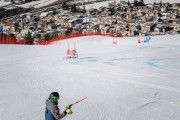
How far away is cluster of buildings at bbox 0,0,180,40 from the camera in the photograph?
351 ft

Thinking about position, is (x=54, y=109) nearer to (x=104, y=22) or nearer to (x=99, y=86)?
(x=99, y=86)

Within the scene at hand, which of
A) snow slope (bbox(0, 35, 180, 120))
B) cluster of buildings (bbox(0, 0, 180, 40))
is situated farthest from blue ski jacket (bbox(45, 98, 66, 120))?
cluster of buildings (bbox(0, 0, 180, 40))

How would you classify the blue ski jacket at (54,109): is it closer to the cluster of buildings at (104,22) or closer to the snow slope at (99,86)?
the snow slope at (99,86)

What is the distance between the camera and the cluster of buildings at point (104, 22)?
351ft

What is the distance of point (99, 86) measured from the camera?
16141 mm

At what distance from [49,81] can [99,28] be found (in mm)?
96681

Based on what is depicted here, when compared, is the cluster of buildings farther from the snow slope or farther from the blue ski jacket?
the blue ski jacket

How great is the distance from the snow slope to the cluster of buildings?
77951 millimetres

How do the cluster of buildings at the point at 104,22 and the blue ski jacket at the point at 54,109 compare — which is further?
the cluster of buildings at the point at 104,22

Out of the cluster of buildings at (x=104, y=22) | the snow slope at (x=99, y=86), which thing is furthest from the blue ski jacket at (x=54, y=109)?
the cluster of buildings at (x=104, y=22)

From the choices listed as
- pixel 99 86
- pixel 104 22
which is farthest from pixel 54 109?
pixel 104 22

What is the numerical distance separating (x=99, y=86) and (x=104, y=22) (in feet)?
360

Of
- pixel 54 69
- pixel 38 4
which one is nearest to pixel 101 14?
pixel 38 4

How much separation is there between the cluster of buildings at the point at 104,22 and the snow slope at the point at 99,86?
7795 centimetres
